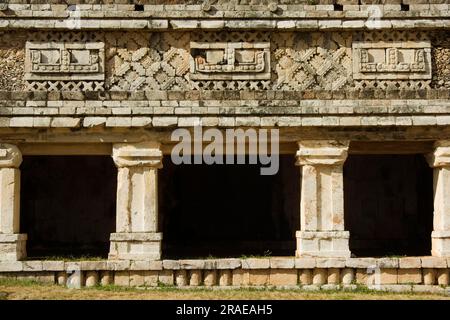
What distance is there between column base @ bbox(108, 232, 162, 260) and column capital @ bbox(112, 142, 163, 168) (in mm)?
1055

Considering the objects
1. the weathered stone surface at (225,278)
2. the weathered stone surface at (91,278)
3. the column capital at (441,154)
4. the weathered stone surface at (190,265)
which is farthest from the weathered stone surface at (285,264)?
the column capital at (441,154)

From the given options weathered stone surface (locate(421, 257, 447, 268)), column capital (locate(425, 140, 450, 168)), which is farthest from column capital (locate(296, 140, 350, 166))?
weathered stone surface (locate(421, 257, 447, 268))

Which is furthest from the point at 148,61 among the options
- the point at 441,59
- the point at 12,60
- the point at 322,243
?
the point at 441,59

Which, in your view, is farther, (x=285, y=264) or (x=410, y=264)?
(x=410, y=264)

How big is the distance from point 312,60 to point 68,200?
6.38m

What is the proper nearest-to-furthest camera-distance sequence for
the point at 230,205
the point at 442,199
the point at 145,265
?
the point at 145,265, the point at 442,199, the point at 230,205

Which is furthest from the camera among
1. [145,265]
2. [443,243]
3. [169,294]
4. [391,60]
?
[391,60]

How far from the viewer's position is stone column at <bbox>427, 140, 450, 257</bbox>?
1036cm

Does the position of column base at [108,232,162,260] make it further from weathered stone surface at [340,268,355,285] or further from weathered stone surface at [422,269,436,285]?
weathered stone surface at [422,269,436,285]

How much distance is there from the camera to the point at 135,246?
33.3ft

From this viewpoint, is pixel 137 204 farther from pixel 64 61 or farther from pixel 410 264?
pixel 410 264

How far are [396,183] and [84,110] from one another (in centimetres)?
745

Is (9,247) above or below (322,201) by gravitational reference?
below

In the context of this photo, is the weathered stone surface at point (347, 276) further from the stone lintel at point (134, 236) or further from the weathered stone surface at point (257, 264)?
the stone lintel at point (134, 236)
